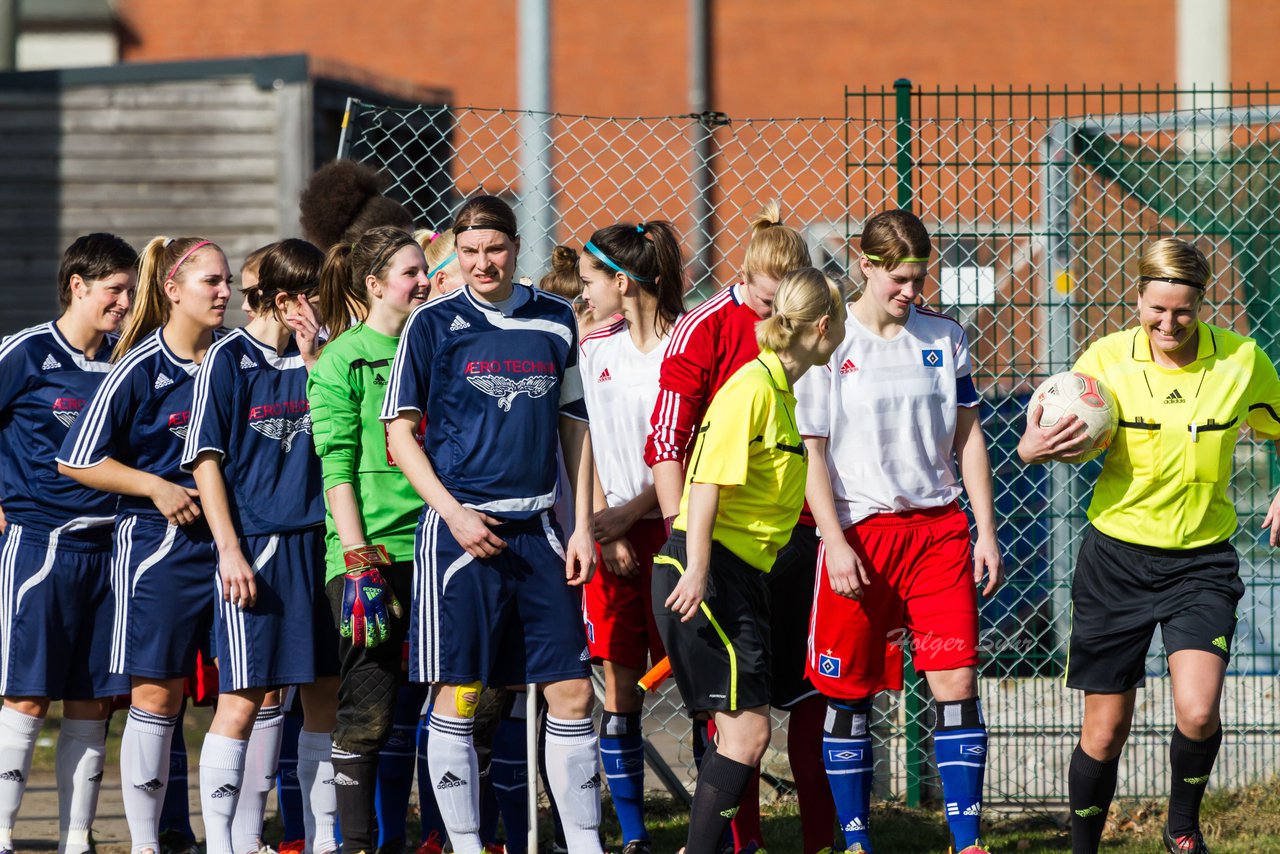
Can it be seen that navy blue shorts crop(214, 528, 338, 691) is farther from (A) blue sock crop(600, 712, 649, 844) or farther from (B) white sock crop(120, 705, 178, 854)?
(A) blue sock crop(600, 712, 649, 844)

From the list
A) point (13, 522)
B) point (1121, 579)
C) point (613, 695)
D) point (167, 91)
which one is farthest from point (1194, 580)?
point (167, 91)

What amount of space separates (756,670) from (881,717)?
6.54ft

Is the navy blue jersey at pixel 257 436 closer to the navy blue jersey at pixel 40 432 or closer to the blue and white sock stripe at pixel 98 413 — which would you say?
the blue and white sock stripe at pixel 98 413

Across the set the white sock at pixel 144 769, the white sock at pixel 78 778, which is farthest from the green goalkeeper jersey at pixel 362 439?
the white sock at pixel 78 778

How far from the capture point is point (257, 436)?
5.05 metres

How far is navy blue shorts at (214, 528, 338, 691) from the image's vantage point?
4898 millimetres

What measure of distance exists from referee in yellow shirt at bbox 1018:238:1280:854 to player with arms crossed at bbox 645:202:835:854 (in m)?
0.85

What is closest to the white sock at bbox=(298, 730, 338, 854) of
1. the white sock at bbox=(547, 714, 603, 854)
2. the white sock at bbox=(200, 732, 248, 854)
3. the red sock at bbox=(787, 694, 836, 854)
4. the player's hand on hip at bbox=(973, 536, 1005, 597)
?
the white sock at bbox=(200, 732, 248, 854)

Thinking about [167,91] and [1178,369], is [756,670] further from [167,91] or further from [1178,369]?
[167,91]

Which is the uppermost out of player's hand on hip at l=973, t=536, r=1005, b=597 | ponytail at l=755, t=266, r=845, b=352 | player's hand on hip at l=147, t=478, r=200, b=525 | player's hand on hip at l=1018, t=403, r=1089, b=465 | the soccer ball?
ponytail at l=755, t=266, r=845, b=352

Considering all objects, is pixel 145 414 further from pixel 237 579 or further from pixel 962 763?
pixel 962 763

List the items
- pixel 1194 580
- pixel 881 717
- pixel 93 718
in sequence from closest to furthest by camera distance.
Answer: pixel 1194 580
pixel 93 718
pixel 881 717

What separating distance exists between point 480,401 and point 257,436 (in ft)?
2.79

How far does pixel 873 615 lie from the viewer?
5.11m
